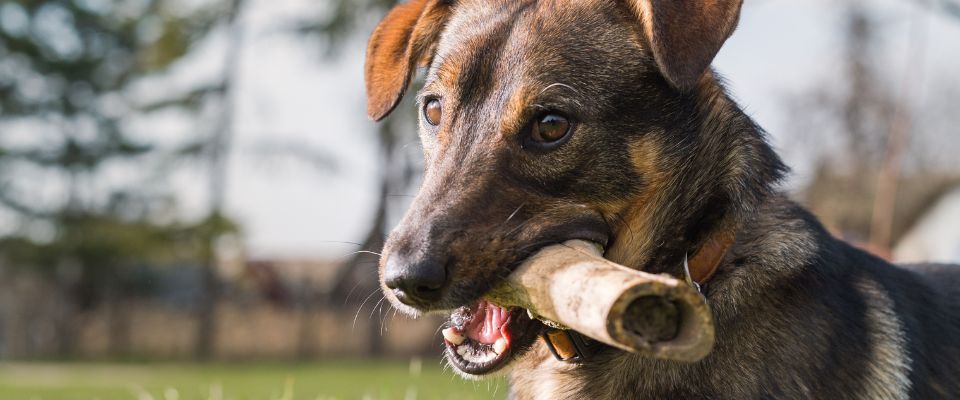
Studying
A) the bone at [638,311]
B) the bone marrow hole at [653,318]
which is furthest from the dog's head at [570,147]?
the bone marrow hole at [653,318]

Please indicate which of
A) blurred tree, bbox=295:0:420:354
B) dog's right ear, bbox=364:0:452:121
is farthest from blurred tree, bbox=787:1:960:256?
dog's right ear, bbox=364:0:452:121

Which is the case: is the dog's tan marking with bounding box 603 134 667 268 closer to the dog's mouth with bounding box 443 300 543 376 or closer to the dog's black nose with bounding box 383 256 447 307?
the dog's mouth with bounding box 443 300 543 376

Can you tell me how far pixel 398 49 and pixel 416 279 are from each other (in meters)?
1.67

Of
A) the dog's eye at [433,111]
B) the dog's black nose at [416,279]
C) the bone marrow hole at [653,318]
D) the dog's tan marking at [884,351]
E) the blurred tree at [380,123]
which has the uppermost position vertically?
the dog's eye at [433,111]

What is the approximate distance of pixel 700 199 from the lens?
3426mm

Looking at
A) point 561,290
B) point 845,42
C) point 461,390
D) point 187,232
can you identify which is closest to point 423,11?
point 561,290

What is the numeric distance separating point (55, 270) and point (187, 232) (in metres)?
5.86

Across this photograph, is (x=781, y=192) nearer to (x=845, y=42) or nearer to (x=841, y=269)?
(x=841, y=269)

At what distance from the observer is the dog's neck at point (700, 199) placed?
3359mm

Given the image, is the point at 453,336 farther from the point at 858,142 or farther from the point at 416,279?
the point at 858,142

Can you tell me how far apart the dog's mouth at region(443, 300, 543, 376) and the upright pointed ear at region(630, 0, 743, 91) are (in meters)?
0.92

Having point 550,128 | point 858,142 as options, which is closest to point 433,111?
point 550,128

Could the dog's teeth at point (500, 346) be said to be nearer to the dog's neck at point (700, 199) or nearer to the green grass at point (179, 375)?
the dog's neck at point (700, 199)

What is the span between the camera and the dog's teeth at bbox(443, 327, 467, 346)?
334 centimetres
